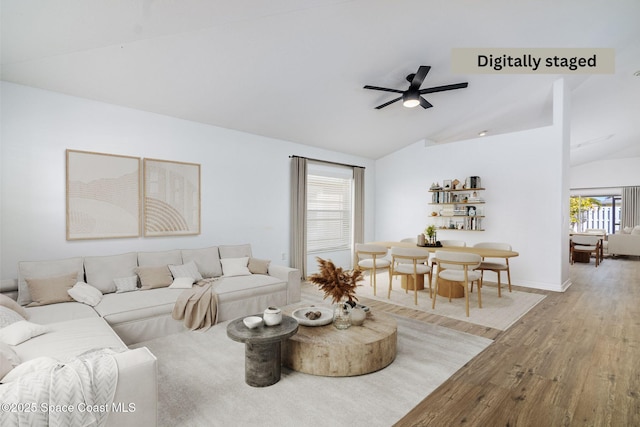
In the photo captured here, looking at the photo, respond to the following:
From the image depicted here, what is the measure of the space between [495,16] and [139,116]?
4250mm

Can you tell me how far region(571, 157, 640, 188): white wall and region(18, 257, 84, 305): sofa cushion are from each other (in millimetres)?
13645

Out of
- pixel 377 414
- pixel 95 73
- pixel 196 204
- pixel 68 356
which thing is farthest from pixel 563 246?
pixel 95 73

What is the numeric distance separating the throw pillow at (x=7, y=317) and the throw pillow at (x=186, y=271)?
58.7 inches

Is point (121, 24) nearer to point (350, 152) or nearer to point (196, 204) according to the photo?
point (196, 204)

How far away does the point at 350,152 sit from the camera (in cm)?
673

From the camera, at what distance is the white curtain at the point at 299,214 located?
563cm

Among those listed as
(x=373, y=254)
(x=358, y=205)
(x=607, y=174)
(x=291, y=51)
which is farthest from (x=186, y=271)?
(x=607, y=174)

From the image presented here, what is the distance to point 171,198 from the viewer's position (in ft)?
13.9

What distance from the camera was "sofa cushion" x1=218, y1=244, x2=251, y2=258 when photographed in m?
4.47

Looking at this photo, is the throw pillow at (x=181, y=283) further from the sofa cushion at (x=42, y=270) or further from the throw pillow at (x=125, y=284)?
the sofa cushion at (x=42, y=270)

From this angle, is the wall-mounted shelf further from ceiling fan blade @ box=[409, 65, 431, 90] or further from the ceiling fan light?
ceiling fan blade @ box=[409, 65, 431, 90]

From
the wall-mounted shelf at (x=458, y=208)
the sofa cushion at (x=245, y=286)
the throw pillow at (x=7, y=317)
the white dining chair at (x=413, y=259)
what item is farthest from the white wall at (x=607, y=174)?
the throw pillow at (x=7, y=317)

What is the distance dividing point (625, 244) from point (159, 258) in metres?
11.0

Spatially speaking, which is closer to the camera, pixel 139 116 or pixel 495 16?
pixel 495 16
